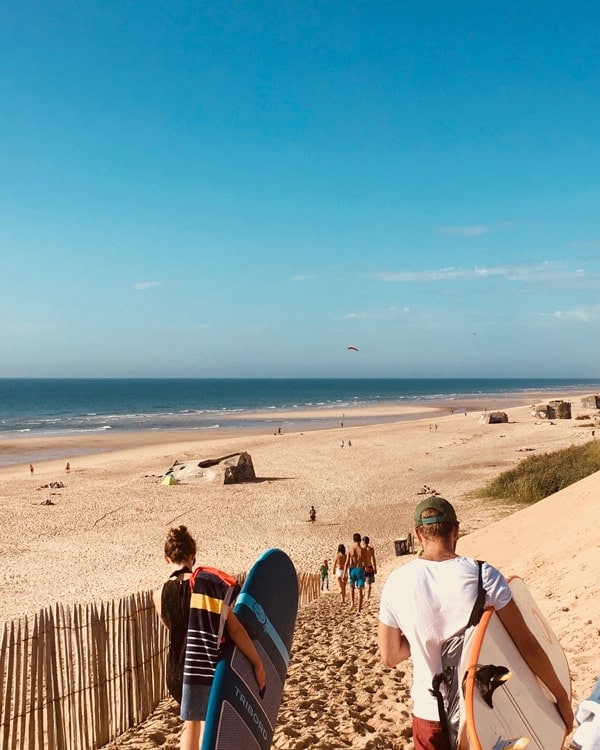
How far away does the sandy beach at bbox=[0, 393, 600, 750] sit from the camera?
5.66 m

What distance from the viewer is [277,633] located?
3936mm

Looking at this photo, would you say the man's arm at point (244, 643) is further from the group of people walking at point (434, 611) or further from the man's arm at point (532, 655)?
the man's arm at point (532, 655)

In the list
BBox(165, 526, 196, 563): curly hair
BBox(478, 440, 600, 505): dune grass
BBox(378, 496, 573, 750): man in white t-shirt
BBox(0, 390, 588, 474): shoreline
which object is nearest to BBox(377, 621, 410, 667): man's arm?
BBox(378, 496, 573, 750): man in white t-shirt

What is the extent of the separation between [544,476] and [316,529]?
7.27m

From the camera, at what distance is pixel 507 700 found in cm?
239

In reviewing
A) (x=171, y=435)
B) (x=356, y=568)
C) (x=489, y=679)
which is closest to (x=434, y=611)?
(x=489, y=679)

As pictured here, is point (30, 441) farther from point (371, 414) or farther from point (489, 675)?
point (489, 675)

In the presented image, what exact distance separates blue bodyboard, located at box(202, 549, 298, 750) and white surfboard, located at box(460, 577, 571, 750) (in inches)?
52.2

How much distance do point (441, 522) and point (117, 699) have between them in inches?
152

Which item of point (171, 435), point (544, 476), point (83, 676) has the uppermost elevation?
point (83, 676)

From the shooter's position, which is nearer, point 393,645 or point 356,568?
point 393,645

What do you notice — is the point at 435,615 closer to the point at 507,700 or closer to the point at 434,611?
the point at 434,611

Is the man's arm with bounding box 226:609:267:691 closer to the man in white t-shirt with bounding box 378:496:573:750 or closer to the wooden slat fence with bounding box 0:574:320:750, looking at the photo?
the man in white t-shirt with bounding box 378:496:573:750

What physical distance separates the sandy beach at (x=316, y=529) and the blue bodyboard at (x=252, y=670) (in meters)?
1.29
